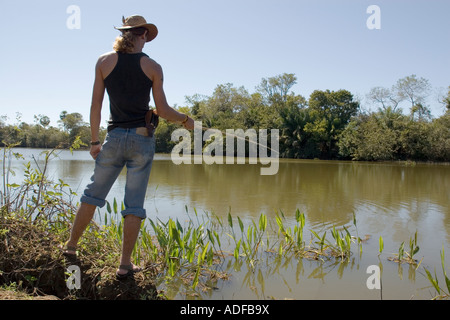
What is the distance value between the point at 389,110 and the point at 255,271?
33.4 metres

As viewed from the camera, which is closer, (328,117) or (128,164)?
(128,164)

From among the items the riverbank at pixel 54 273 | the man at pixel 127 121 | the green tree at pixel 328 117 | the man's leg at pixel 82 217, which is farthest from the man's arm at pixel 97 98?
the green tree at pixel 328 117

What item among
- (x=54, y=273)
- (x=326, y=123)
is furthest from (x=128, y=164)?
(x=326, y=123)

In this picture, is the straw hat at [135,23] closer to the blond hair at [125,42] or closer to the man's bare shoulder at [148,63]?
the blond hair at [125,42]

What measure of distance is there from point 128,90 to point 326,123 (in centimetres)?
3494

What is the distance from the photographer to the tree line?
29750mm

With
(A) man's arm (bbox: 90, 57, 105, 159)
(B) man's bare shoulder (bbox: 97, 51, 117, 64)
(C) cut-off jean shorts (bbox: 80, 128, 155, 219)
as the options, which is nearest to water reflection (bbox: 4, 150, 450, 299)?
(C) cut-off jean shorts (bbox: 80, 128, 155, 219)

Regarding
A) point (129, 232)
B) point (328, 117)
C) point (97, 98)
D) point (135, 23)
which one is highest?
point (328, 117)

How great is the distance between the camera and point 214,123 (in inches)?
1635

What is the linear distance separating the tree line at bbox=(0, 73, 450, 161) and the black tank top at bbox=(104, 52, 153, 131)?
2260 centimetres

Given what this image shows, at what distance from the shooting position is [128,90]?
231cm

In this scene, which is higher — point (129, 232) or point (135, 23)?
point (135, 23)

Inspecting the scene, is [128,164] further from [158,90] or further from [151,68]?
[151,68]

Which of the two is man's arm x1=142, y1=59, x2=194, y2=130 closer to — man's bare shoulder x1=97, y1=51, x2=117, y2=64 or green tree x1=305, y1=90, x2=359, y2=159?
man's bare shoulder x1=97, y1=51, x2=117, y2=64
